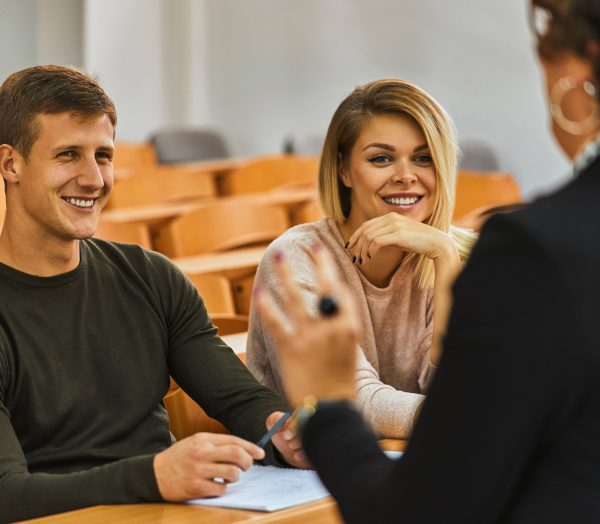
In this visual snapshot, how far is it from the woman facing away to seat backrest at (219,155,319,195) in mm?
5105

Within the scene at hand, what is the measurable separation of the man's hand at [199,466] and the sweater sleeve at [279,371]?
0.51 metres

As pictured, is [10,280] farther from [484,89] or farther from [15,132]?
[484,89]

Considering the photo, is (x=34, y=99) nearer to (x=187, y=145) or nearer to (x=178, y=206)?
(x=178, y=206)

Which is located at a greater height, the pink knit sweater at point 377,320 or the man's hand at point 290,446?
the pink knit sweater at point 377,320

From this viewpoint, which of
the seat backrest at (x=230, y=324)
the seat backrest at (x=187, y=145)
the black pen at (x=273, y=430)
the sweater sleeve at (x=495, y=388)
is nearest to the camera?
the sweater sleeve at (x=495, y=388)

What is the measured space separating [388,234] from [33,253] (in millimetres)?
802

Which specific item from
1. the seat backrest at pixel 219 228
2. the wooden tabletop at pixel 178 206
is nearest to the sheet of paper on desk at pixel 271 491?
the seat backrest at pixel 219 228

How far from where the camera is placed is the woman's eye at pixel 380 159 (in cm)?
271

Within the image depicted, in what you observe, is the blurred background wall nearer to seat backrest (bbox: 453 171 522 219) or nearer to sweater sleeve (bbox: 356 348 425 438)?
seat backrest (bbox: 453 171 522 219)

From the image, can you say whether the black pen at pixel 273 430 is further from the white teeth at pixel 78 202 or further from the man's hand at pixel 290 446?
the white teeth at pixel 78 202

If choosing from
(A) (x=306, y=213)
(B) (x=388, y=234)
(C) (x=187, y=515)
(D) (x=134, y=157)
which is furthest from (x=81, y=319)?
(D) (x=134, y=157)

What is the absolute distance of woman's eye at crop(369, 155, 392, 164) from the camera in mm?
2711

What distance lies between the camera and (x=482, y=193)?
6500mm

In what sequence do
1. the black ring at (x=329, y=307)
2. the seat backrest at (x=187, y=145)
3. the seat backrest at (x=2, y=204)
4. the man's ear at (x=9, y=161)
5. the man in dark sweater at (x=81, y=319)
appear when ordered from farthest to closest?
the seat backrest at (x=187, y=145) → the seat backrest at (x=2, y=204) → the man's ear at (x=9, y=161) → the man in dark sweater at (x=81, y=319) → the black ring at (x=329, y=307)
